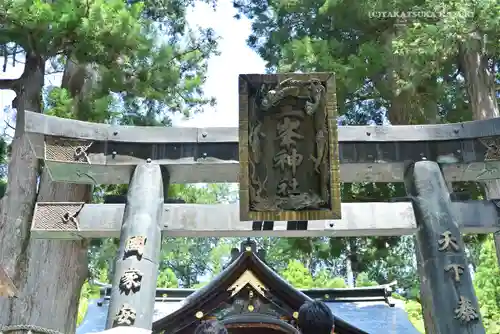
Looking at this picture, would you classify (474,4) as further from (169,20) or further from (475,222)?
(169,20)

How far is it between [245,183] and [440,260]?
2153 millimetres

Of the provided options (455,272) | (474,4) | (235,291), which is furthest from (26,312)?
(474,4)

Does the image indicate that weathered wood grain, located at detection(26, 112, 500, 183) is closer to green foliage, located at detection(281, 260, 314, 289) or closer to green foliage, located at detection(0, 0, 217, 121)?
green foliage, located at detection(0, 0, 217, 121)

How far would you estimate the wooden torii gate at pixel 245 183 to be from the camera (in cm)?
499

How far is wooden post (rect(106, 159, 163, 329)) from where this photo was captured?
15.8 feet

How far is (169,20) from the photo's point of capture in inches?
420

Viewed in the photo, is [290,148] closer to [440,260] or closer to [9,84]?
[440,260]

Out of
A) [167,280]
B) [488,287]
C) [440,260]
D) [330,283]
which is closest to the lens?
[440,260]

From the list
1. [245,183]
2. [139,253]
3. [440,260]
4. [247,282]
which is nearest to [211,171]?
[245,183]

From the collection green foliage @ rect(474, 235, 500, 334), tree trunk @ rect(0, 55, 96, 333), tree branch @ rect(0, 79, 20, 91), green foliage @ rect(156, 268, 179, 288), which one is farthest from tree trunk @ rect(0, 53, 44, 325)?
green foliage @ rect(474, 235, 500, 334)

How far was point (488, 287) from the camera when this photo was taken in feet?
56.6

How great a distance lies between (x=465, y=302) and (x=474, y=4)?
483cm

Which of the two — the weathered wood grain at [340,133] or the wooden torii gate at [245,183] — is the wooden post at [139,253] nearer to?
the wooden torii gate at [245,183]

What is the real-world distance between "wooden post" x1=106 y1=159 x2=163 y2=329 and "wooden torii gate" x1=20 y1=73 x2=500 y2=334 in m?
0.01
